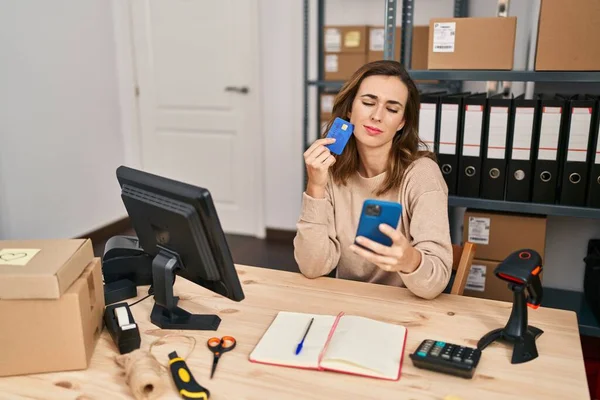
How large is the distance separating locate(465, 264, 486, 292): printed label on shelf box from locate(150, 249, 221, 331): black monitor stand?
124cm

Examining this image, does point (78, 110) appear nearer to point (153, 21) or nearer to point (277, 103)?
point (153, 21)

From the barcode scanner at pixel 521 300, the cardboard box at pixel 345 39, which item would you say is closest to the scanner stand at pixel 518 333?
the barcode scanner at pixel 521 300

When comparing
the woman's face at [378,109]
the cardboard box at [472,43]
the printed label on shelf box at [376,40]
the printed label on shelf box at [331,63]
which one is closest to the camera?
the woman's face at [378,109]

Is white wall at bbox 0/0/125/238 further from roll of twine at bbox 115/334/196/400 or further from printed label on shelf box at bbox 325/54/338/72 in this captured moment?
roll of twine at bbox 115/334/196/400

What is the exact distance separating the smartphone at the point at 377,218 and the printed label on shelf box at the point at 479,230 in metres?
1.09

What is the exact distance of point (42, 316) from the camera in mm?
1036

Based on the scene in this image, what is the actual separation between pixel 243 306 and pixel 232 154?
267cm

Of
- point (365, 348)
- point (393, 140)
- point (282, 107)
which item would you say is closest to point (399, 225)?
point (393, 140)

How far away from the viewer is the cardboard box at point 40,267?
101 cm

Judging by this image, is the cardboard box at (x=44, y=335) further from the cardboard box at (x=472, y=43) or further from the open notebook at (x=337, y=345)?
the cardboard box at (x=472, y=43)

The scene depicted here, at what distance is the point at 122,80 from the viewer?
13.3ft

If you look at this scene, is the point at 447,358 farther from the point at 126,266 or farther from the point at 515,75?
the point at 515,75

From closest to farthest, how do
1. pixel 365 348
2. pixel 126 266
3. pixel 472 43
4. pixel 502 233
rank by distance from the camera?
pixel 365 348 < pixel 126 266 < pixel 472 43 < pixel 502 233

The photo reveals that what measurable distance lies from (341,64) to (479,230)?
1527 mm
